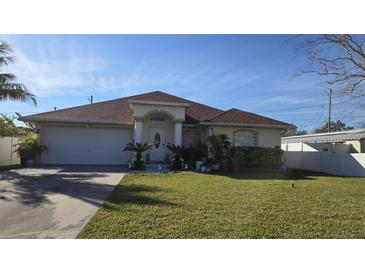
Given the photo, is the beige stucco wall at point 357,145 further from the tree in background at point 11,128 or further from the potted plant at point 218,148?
the tree in background at point 11,128

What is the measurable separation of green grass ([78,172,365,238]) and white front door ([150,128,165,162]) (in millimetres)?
8353

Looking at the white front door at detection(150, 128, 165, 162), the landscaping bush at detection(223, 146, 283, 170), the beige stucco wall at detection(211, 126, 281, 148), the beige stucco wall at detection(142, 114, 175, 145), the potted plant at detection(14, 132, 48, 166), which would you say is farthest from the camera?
the white front door at detection(150, 128, 165, 162)

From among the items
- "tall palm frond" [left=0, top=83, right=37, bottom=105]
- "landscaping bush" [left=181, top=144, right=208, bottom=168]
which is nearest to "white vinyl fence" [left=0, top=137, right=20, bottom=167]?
"tall palm frond" [left=0, top=83, right=37, bottom=105]

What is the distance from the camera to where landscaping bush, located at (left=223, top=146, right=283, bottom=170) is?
1513cm

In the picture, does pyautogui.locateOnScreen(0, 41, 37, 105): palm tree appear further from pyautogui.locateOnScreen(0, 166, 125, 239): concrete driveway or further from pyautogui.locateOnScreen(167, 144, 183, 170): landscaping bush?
pyautogui.locateOnScreen(167, 144, 183, 170): landscaping bush

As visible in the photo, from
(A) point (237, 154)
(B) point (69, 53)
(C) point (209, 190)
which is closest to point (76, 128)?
(B) point (69, 53)

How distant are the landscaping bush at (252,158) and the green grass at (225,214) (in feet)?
20.5

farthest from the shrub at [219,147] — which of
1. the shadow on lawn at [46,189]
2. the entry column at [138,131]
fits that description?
the shadow on lawn at [46,189]

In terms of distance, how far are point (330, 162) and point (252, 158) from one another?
19.9 feet

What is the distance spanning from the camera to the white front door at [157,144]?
17.2m

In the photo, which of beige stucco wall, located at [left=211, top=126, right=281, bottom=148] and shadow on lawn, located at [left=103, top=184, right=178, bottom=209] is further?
beige stucco wall, located at [left=211, top=126, right=281, bottom=148]
